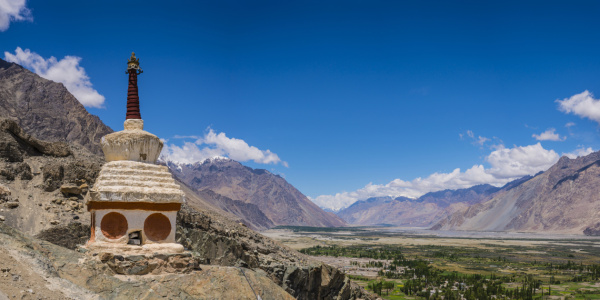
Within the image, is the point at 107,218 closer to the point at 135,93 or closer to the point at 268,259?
the point at 135,93

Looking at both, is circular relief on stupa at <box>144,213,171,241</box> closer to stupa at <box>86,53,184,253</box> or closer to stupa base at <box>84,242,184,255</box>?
stupa at <box>86,53,184,253</box>

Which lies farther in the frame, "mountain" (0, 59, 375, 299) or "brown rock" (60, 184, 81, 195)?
"brown rock" (60, 184, 81, 195)

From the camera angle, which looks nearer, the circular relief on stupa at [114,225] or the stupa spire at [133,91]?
the circular relief on stupa at [114,225]

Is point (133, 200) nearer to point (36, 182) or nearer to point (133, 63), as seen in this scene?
point (133, 63)

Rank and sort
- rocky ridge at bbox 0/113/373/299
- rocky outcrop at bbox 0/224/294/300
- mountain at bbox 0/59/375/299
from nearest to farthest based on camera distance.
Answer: rocky outcrop at bbox 0/224/294/300 → mountain at bbox 0/59/375/299 → rocky ridge at bbox 0/113/373/299

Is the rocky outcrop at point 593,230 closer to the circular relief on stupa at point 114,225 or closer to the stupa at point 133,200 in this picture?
the stupa at point 133,200

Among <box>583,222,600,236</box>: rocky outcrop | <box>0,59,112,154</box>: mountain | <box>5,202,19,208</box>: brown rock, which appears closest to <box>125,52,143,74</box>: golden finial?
<box>5,202,19,208</box>: brown rock

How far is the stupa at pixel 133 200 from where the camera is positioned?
10359mm

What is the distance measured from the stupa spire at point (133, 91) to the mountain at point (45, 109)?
91.1m

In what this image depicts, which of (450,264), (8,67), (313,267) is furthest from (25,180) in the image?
(8,67)

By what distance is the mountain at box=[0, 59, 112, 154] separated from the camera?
311ft

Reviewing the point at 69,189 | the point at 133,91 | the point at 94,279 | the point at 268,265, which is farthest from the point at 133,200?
the point at 69,189

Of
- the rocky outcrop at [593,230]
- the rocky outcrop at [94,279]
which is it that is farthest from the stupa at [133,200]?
the rocky outcrop at [593,230]

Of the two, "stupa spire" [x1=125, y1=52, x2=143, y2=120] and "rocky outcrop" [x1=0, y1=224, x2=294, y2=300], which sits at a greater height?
"stupa spire" [x1=125, y1=52, x2=143, y2=120]
